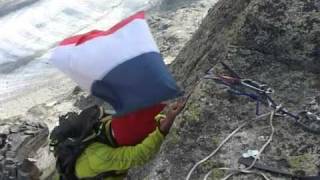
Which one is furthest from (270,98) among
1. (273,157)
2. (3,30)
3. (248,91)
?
(3,30)

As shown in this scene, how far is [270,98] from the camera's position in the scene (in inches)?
140

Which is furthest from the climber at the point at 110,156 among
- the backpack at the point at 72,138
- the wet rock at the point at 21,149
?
the wet rock at the point at 21,149

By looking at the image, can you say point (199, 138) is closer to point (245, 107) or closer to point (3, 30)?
point (245, 107)

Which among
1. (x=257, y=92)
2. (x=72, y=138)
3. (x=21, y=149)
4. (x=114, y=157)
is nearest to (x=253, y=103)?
(x=257, y=92)

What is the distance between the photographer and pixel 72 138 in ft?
11.9

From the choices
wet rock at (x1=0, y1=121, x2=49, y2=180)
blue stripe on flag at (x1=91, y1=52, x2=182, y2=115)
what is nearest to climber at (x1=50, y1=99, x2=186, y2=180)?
blue stripe on flag at (x1=91, y1=52, x2=182, y2=115)

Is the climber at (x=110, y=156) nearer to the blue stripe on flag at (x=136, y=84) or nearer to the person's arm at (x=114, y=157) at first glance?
the person's arm at (x=114, y=157)

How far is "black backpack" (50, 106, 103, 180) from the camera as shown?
3.54m

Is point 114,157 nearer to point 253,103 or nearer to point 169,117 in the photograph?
point 169,117

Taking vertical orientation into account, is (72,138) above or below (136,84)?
below

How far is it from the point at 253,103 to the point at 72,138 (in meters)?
0.97

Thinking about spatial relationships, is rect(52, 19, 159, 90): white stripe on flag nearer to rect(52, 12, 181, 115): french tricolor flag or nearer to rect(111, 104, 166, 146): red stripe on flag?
→ rect(52, 12, 181, 115): french tricolor flag

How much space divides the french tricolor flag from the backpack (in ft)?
0.76

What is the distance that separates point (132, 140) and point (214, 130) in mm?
435
